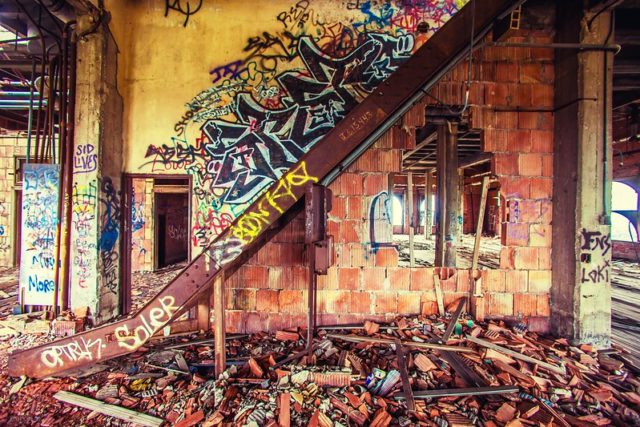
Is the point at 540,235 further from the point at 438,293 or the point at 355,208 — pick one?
the point at 355,208

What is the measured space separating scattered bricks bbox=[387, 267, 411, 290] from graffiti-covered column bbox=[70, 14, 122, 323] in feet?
14.7

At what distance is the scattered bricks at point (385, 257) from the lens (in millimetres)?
4402

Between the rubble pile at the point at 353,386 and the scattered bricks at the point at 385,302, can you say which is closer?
the rubble pile at the point at 353,386

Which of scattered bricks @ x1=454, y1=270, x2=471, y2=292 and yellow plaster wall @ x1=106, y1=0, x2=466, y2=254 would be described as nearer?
yellow plaster wall @ x1=106, y1=0, x2=466, y2=254

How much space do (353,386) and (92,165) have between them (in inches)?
187

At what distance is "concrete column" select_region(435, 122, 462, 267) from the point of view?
20.9 feet

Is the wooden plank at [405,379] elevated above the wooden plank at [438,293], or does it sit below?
below

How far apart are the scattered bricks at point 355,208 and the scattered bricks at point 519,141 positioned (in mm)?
2472

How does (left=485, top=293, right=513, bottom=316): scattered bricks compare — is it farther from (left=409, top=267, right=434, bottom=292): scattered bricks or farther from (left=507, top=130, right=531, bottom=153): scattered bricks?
(left=507, top=130, right=531, bottom=153): scattered bricks

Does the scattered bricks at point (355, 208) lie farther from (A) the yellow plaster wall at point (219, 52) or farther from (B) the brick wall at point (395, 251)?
(A) the yellow plaster wall at point (219, 52)

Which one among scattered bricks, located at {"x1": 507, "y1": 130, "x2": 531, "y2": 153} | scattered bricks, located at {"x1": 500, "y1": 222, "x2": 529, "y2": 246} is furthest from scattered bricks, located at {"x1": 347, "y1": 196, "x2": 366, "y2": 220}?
scattered bricks, located at {"x1": 507, "y1": 130, "x2": 531, "y2": 153}

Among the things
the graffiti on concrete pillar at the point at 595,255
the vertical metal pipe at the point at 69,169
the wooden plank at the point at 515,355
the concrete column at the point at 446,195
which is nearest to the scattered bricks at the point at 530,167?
the graffiti on concrete pillar at the point at 595,255

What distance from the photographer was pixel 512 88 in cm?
438

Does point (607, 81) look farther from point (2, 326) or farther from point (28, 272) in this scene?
point (2, 326)
